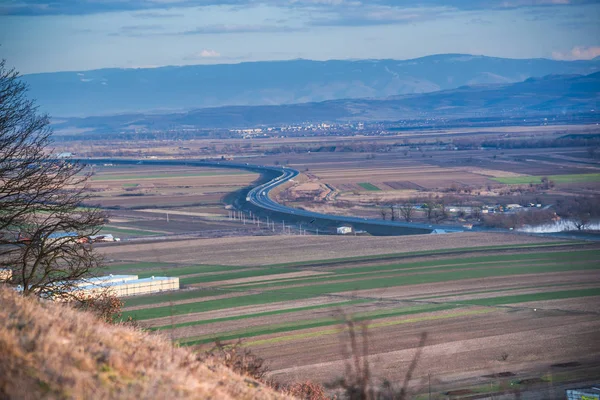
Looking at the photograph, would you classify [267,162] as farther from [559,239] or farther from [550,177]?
[559,239]

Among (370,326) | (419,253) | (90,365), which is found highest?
(90,365)

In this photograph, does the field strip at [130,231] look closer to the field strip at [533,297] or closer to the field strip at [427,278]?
the field strip at [427,278]

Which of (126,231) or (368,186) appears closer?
(126,231)

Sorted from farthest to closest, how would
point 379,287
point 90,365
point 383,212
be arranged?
point 383,212 → point 379,287 → point 90,365

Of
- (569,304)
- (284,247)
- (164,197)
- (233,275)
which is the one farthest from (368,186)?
(569,304)

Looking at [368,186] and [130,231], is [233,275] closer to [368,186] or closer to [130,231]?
[130,231]

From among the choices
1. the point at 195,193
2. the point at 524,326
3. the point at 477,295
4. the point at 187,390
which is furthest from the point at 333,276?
the point at 195,193

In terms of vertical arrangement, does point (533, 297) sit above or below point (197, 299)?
below

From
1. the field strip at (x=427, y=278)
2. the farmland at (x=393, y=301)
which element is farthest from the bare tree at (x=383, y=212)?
the field strip at (x=427, y=278)
